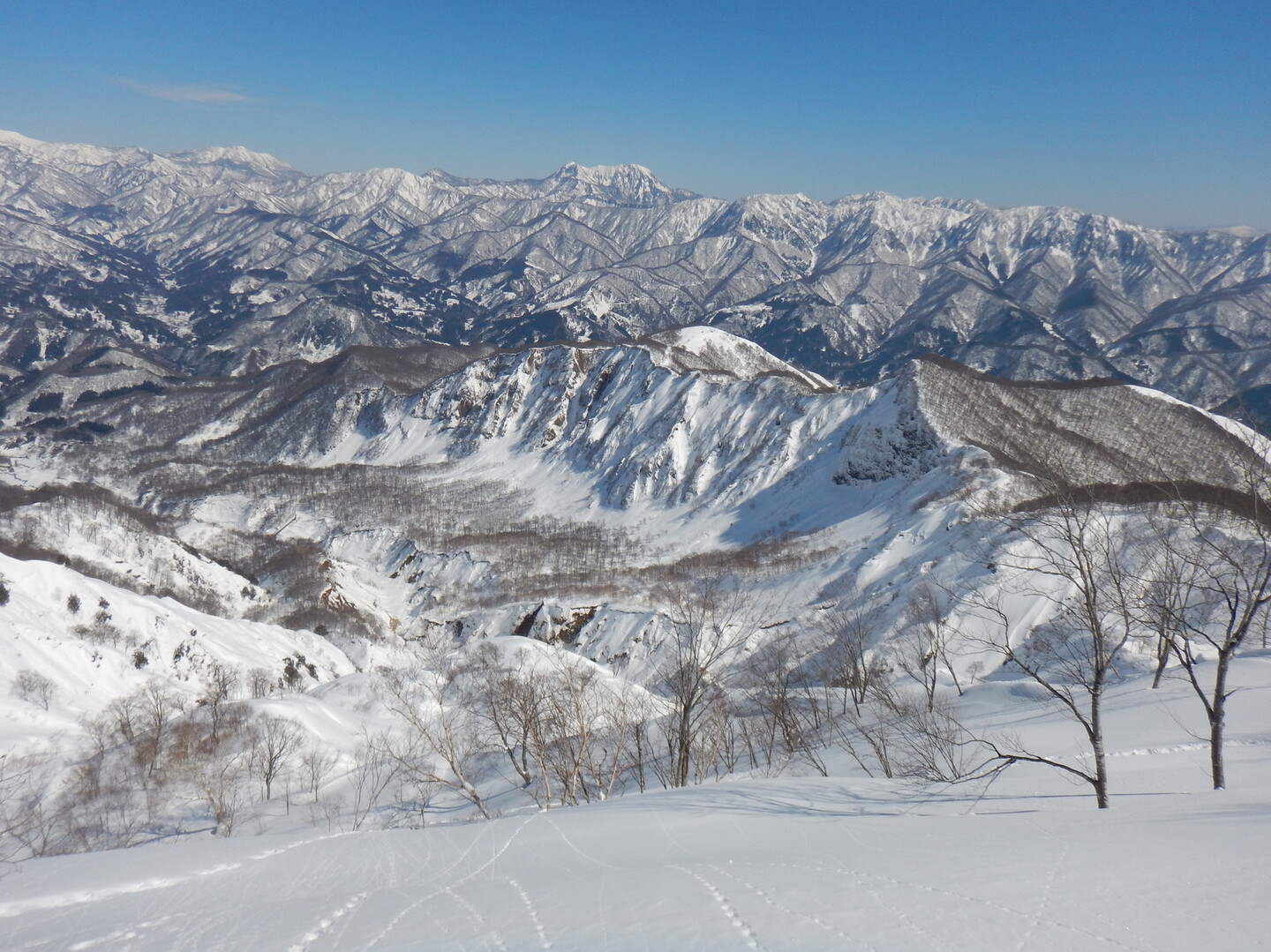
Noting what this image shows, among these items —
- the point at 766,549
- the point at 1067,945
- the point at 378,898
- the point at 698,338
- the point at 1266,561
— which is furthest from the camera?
the point at 698,338

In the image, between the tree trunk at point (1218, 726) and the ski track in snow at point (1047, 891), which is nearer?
the ski track in snow at point (1047, 891)

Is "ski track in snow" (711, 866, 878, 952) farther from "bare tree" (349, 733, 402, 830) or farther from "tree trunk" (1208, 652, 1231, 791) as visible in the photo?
"bare tree" (349, 733, 402, 830)

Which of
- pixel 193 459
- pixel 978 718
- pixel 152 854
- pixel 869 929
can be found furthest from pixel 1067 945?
pixel 193 459

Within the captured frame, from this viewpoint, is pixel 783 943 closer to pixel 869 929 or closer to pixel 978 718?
pixel 869 929

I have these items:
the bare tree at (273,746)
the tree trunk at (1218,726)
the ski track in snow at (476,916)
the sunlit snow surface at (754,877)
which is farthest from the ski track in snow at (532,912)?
the bare tree at (273,746)

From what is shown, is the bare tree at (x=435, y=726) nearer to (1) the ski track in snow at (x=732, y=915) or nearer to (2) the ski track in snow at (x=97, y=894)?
(2) the ski track in snow at (x=97, y=894)

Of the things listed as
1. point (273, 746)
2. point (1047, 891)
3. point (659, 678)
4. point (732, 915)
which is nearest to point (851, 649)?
point (659, 678)

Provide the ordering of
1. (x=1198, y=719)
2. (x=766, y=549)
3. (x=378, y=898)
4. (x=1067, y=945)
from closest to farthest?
(x=1067, y=945) → (x=378, y=898) → (x=1198, y=719) → (x=766, y=549)
